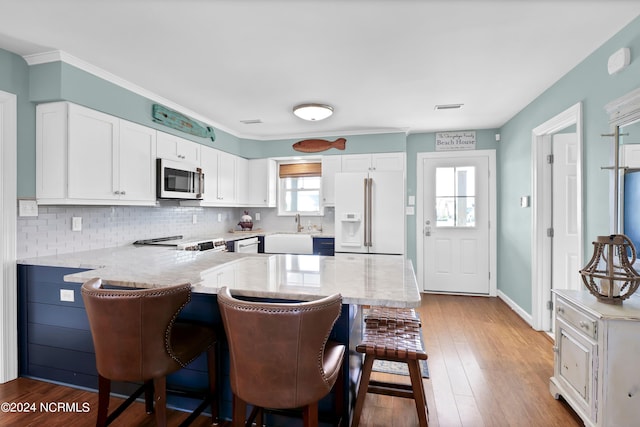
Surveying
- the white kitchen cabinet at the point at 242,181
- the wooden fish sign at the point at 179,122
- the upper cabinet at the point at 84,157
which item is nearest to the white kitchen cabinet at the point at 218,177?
the white kitchen cabinet at the point at 242,181

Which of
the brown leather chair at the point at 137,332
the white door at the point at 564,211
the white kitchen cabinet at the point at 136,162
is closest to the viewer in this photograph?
the brown leather chair at the point at 137,332

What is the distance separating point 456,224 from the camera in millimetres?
4785

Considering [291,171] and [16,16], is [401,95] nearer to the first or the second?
[291,171]

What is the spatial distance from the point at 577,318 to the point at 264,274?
1812mm

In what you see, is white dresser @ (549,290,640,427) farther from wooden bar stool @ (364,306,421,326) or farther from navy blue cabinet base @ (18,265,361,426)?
navy blue cabinet base @ (18,265,361,426)

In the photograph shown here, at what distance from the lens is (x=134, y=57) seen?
8.08 feet

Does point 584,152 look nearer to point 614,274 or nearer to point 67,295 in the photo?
point 614,274

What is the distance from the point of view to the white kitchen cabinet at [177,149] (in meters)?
3.39

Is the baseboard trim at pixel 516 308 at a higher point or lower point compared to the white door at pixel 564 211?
lower

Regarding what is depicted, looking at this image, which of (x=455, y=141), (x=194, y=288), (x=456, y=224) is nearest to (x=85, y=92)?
(x=194, y=288)

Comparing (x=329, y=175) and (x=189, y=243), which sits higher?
(x=329, y=175)

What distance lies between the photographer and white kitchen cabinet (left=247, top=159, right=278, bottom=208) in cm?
510

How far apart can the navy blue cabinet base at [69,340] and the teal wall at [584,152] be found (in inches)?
75.4

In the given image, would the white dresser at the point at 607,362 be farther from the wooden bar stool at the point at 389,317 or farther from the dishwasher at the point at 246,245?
the dishwasher at the point at 246,245
